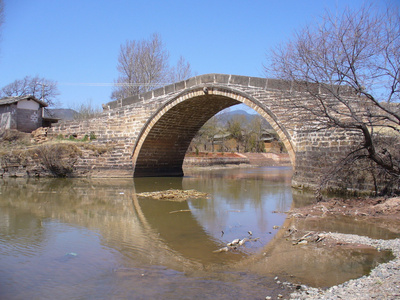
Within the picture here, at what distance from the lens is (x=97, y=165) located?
16.7 m

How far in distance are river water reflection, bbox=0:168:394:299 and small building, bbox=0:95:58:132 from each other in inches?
445

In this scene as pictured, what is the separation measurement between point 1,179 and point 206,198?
967cm

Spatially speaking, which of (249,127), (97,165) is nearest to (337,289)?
(97,165)

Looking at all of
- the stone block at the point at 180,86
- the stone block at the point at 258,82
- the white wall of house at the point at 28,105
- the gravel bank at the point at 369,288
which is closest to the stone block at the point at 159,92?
the stone block at the point at 180,86

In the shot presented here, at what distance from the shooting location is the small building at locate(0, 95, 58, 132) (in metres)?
19.1

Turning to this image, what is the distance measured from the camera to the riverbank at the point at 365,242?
3.32 m

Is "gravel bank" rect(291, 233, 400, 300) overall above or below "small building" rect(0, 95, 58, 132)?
below

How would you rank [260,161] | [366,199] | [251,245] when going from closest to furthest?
[251,245]
[366,199]
[260,161]

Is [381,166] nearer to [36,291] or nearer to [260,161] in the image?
[36,291]

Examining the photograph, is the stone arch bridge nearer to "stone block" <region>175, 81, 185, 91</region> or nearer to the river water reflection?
"stone block" <region>175, 81, 185, 91</region>

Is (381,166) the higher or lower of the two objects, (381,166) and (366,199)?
the higher

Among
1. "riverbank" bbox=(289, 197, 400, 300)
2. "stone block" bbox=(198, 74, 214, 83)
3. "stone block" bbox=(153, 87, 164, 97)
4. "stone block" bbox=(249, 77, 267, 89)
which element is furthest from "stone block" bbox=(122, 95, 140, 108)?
"riverbank" bbox=(289, 197, 400, 300)

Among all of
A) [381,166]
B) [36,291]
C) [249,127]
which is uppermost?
[249,127]

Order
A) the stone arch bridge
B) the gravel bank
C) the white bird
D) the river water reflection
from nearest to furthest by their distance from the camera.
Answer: the gravel bank < the river water reflection < the white bird < the stone arch bridge
